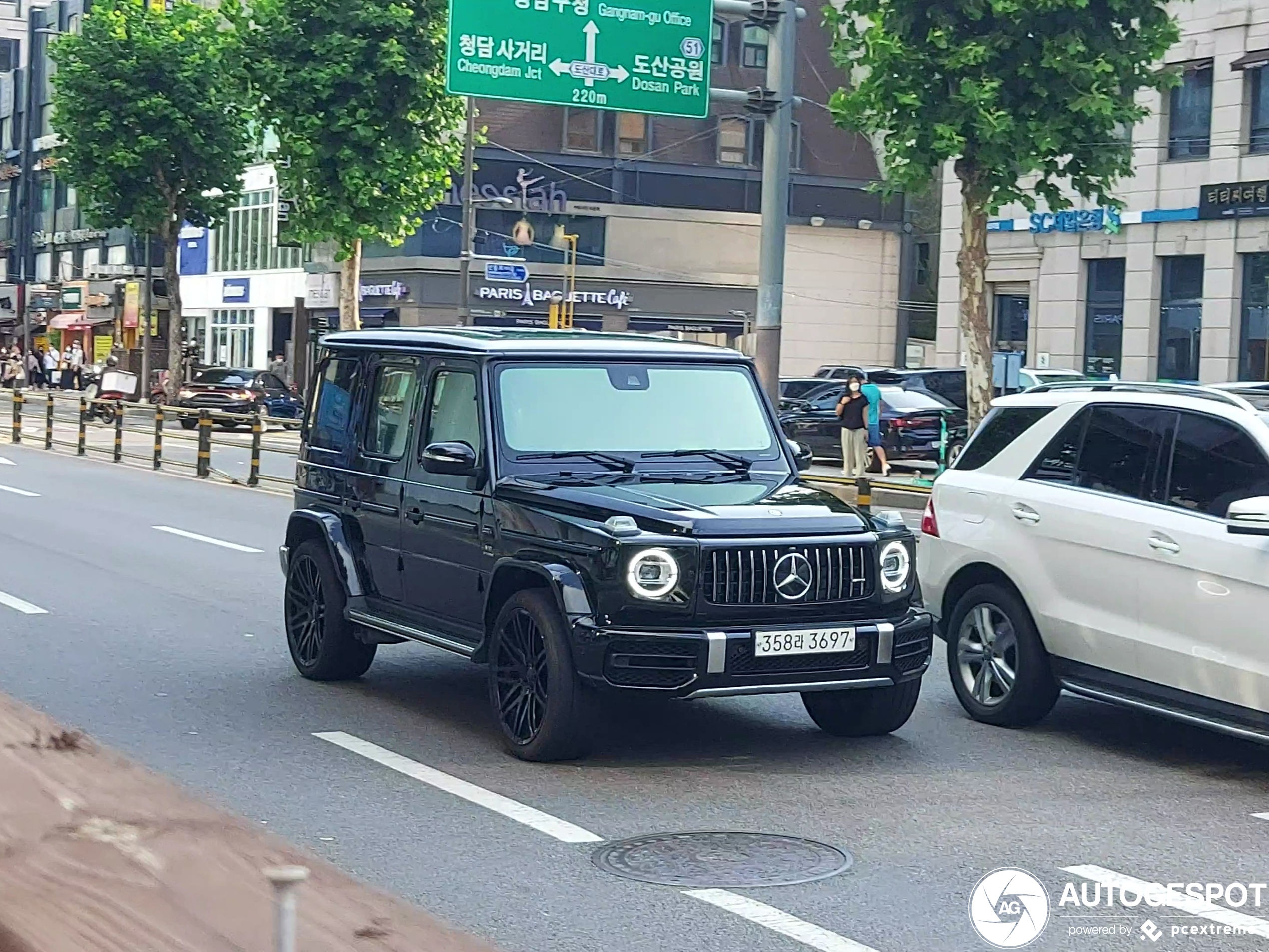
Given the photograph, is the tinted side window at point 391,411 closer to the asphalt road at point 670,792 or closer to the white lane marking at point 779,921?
the asphalt road at point 670,792

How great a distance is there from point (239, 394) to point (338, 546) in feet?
125

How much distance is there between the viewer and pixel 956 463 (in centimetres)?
1012

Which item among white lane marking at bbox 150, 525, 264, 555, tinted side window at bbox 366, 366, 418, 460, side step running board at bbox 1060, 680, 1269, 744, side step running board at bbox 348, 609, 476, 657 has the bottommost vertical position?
white lane marking at bbox 150, 525, 264, 555

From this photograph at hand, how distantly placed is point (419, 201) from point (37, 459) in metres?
14.6

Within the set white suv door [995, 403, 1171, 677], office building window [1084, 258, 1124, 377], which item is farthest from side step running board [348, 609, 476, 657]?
office building window [1084, 258, 1124, 377]

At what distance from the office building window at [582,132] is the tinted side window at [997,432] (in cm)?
5886

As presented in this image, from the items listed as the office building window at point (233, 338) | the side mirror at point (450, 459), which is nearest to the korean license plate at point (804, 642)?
Answer: the side mirror at point (450, 459)

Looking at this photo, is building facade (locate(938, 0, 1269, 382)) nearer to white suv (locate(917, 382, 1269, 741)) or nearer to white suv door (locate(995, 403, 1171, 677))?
white suv (locate(917, 382, 1269, 741))

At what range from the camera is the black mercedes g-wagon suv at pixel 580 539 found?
26.3 ft

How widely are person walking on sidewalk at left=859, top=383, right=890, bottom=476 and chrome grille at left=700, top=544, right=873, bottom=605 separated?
69.8 ft

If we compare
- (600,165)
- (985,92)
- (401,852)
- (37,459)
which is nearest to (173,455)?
(37,459)

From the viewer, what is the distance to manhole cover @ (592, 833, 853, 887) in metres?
6.43

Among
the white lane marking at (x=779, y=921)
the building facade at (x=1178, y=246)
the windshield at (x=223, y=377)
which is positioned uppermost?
the building facade at (x=1178, y=246)

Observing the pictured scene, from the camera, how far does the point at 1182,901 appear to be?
20.4 feet
